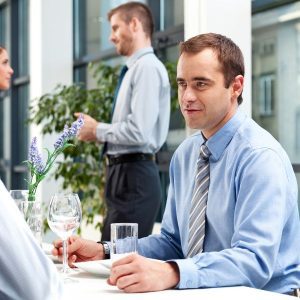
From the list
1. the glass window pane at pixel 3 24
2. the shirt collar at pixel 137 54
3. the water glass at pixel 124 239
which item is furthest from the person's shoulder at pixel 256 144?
the glass window pane at pixel 3 24

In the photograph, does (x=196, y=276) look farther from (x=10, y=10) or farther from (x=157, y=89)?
(x=10, y=10)

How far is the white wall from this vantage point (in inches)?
249

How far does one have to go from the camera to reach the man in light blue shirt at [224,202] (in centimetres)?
160

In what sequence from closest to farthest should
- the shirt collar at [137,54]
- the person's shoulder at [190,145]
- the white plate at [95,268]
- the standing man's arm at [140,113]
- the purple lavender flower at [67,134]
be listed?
the white plate at [95,268]
the purple lavender flower at [67,134]
the person's shoulder at [190,145]
the standing man's arm at [140,113]
the shirt collar at [137,54]

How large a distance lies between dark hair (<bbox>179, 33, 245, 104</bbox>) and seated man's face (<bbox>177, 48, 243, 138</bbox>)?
1 centimetres

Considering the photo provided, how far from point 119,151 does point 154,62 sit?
1.66 feet

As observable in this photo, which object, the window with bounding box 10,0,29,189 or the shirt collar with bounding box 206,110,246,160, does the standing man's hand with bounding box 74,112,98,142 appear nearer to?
the shirt collar with bounding box 206,110,246,160

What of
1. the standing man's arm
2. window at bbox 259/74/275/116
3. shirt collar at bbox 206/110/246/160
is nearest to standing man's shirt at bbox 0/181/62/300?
shirt collar at bbox 206/110/246/160

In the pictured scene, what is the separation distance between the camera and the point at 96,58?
19.2 feet

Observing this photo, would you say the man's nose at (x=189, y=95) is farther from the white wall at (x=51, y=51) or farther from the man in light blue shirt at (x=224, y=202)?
the white wall at (x=51, y=51)

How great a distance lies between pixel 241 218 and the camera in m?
1.71

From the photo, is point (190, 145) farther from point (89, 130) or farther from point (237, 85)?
point (89, 130)

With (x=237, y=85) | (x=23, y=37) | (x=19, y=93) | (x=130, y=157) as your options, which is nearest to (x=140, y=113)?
(x=130, y=157)

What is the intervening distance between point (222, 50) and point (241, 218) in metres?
0.51
